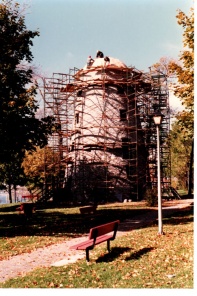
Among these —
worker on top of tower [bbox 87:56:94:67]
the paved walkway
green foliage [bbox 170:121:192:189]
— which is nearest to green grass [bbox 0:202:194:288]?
the paved walkway

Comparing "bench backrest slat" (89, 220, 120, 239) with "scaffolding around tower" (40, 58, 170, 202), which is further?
"scaffolding around tower" (40, 58, 170, 202)

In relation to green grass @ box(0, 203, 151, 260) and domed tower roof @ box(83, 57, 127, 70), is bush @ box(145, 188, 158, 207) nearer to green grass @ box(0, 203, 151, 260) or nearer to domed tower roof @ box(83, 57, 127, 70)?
green grass @ box(0, 203, 151, 260)

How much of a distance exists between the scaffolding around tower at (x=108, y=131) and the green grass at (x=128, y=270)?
20.2 metres

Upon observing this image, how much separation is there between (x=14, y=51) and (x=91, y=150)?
16.6 meters

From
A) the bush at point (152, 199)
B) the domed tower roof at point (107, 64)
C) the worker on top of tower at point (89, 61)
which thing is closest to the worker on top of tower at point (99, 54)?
the domed tower roof at point (107, 64)

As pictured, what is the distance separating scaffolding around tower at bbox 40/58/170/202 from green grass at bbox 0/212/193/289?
2019 centimetres

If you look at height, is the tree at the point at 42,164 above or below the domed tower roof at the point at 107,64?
below

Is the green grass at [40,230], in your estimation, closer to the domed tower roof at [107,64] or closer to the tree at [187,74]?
the tree at [187,74]

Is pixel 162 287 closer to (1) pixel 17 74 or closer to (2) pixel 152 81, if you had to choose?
(1) pixel 17 74

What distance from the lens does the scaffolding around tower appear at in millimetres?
31547

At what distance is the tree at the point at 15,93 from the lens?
1574 centimetres

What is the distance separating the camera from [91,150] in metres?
32.5

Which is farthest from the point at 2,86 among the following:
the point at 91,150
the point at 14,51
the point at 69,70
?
the point at 69,70

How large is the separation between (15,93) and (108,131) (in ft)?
53.9
